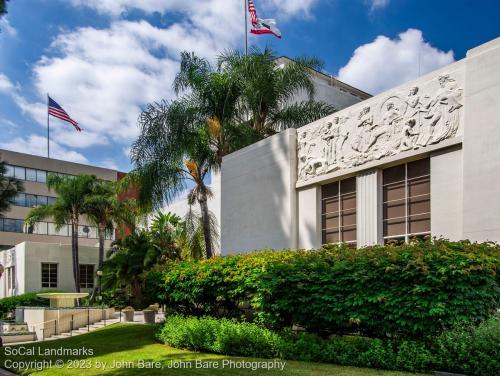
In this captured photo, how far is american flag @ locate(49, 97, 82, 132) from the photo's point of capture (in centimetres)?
4531

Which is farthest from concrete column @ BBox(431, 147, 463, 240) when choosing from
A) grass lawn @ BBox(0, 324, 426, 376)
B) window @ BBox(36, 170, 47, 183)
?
window @ BBox(36, 170, 47, 183)

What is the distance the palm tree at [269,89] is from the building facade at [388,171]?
2.94 m

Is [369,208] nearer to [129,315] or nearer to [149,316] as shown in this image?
[149,316]

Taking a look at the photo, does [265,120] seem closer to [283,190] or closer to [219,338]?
[283,190]

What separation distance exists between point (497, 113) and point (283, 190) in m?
8.31

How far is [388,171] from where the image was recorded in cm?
1494

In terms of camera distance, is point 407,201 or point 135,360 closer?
point 135,360

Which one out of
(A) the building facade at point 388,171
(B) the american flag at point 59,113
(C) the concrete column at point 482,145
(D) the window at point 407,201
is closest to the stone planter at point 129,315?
(A) the building facade at point 388,171

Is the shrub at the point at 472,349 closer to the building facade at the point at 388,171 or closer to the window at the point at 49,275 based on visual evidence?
the building facade at the point at 388,171

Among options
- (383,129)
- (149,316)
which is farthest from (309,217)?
(149,316)

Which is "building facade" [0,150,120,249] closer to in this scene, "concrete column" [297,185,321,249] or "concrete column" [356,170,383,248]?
"concrete column" [297,185,321,249]

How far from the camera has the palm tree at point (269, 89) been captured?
872 inches

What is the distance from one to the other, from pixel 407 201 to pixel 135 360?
27.6ft

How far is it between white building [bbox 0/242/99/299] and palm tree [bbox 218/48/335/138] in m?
25.8
